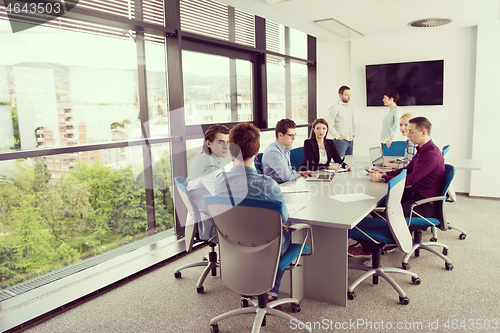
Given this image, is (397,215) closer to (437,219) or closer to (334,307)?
(437,219)

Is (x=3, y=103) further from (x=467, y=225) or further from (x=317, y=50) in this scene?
(x=317, y=50)

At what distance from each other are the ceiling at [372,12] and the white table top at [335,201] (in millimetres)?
2186

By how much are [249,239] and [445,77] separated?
18.8 feet

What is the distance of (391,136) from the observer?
581cm

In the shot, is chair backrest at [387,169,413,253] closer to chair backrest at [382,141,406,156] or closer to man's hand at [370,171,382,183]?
man's hand at [370,171,382,183]

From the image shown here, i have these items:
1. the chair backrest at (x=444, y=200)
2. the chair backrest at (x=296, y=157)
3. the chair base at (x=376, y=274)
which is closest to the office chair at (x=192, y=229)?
the chair base at (x=376, y=274)

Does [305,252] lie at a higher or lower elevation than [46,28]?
lower

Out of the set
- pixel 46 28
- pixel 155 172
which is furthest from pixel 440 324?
pixel 46 28

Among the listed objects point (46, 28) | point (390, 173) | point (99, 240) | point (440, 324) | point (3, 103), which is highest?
point (46, 28)

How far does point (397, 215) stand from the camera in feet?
9.03

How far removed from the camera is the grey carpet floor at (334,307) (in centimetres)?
249

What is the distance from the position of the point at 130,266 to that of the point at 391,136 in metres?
4.43

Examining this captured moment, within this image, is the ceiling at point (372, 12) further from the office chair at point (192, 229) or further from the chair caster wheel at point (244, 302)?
the chair caster wheel at point (244, 302)

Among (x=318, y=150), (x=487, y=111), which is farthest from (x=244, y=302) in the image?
(x=487, y=111)
